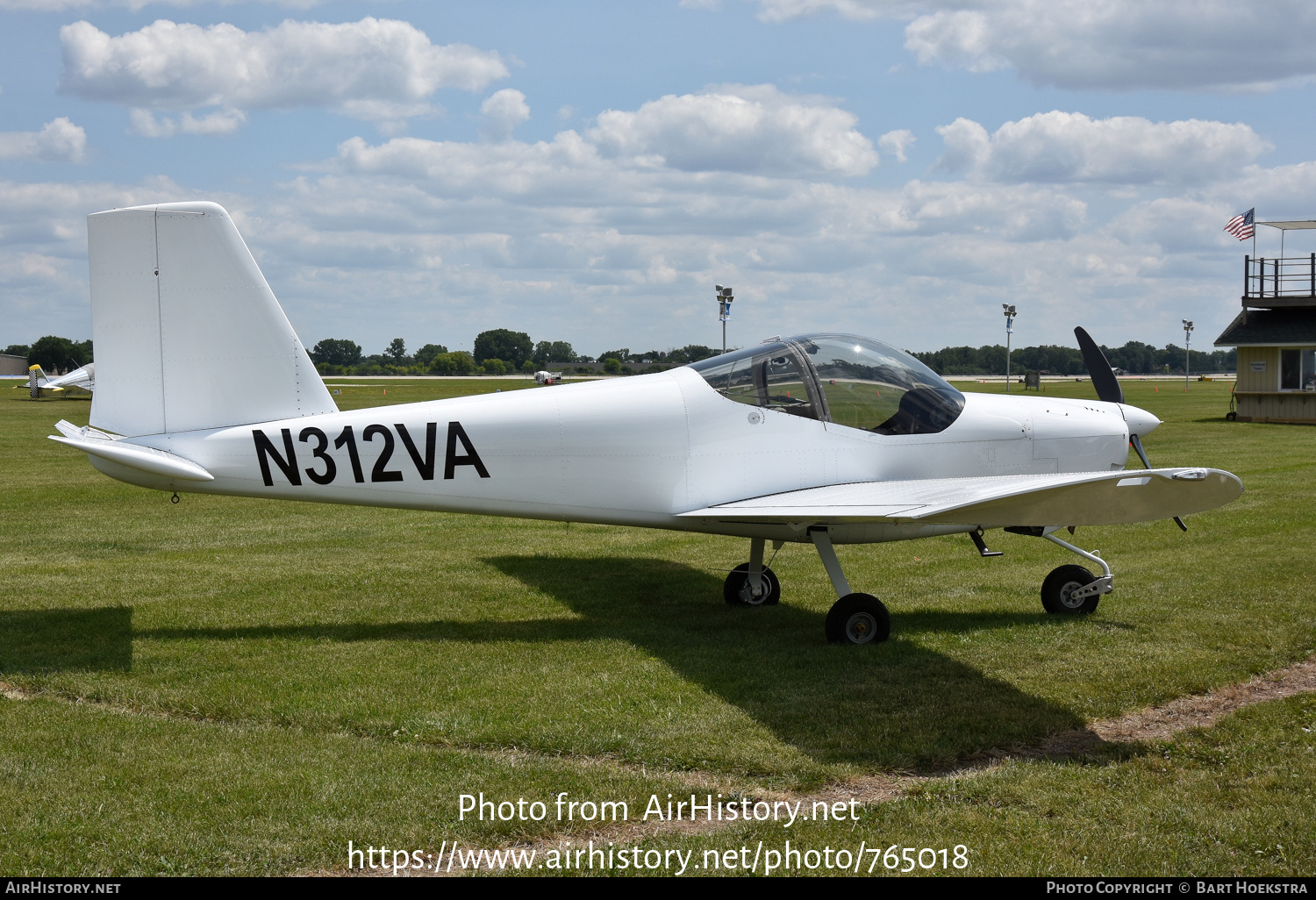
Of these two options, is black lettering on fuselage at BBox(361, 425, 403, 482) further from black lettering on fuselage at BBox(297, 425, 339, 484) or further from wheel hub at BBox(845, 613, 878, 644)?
wheel hub at BBox(845, 613, 878, 644)

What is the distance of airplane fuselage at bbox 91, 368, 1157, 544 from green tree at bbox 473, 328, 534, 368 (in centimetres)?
14653

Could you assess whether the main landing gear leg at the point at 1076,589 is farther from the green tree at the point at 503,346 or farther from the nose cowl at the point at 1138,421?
the green tree at the point at 503,346

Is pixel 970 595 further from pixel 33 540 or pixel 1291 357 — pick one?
pixel 1291 357

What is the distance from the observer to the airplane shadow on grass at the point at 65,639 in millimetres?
7230

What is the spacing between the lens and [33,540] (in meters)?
12.9

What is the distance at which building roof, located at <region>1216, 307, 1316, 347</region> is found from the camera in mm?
34500

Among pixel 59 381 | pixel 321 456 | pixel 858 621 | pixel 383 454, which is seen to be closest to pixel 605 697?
pixel 858 621

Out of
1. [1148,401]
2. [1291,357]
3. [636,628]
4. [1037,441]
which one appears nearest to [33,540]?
[636,628]

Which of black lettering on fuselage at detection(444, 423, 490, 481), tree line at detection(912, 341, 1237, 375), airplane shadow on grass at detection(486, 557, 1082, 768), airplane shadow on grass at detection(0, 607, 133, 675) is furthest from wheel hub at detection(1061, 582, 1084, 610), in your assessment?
tree line at detection(912, 341, 1237, 375)

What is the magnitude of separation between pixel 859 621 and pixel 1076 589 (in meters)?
2.30

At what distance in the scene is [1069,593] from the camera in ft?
29.1

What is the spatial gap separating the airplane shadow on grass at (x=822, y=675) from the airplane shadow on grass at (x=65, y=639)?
3656 millimetres

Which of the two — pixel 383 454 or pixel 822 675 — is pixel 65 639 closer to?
pixel 383 454

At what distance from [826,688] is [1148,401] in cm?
5720
